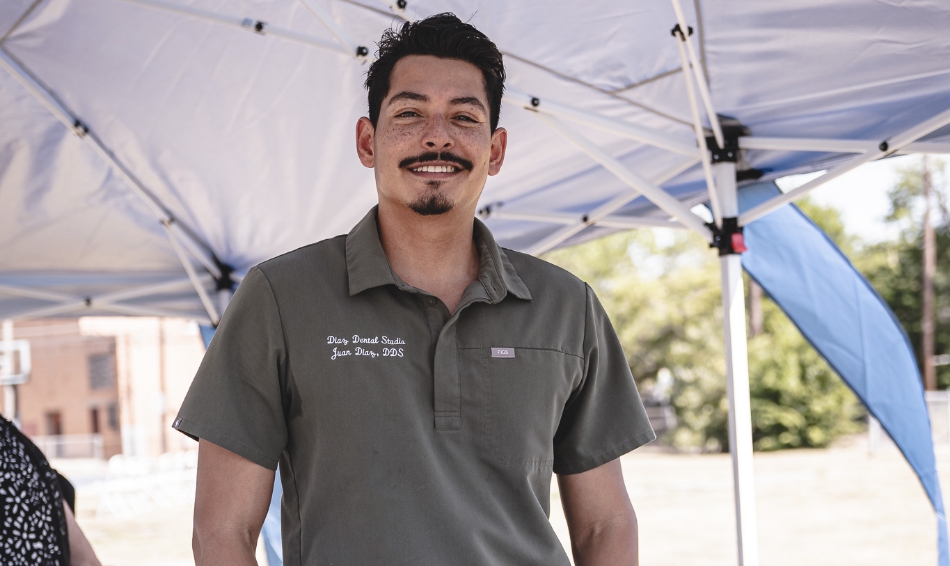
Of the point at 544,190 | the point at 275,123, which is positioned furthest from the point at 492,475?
the point at 544,190

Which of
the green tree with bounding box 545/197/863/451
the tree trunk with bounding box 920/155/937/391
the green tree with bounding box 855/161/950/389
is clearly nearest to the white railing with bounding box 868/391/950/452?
the green tree with bounding box 545/197/863/451

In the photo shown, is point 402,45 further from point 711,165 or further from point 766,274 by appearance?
point 766,274

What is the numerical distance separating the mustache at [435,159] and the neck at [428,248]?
80mm

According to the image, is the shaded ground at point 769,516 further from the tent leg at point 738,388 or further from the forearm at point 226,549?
the forearm at point 226,549

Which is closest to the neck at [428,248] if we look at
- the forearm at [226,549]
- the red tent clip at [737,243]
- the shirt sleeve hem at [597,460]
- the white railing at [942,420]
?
the shirt sleeve hem at [597,460]

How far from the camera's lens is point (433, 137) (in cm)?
156

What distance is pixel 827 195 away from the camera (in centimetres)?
3030

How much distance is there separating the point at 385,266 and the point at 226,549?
491 mm

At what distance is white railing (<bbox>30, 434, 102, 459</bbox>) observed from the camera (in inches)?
1042

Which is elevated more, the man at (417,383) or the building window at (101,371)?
the man at (417,383)

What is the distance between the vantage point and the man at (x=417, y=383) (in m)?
1.42

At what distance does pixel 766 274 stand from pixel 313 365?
3.44 meters

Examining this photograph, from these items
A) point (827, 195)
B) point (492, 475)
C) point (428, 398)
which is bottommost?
point (492, 475)

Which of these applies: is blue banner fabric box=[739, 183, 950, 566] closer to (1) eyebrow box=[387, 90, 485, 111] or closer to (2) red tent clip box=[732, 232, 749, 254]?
(2) red tent clip box=[732, 232, 749, 254]
